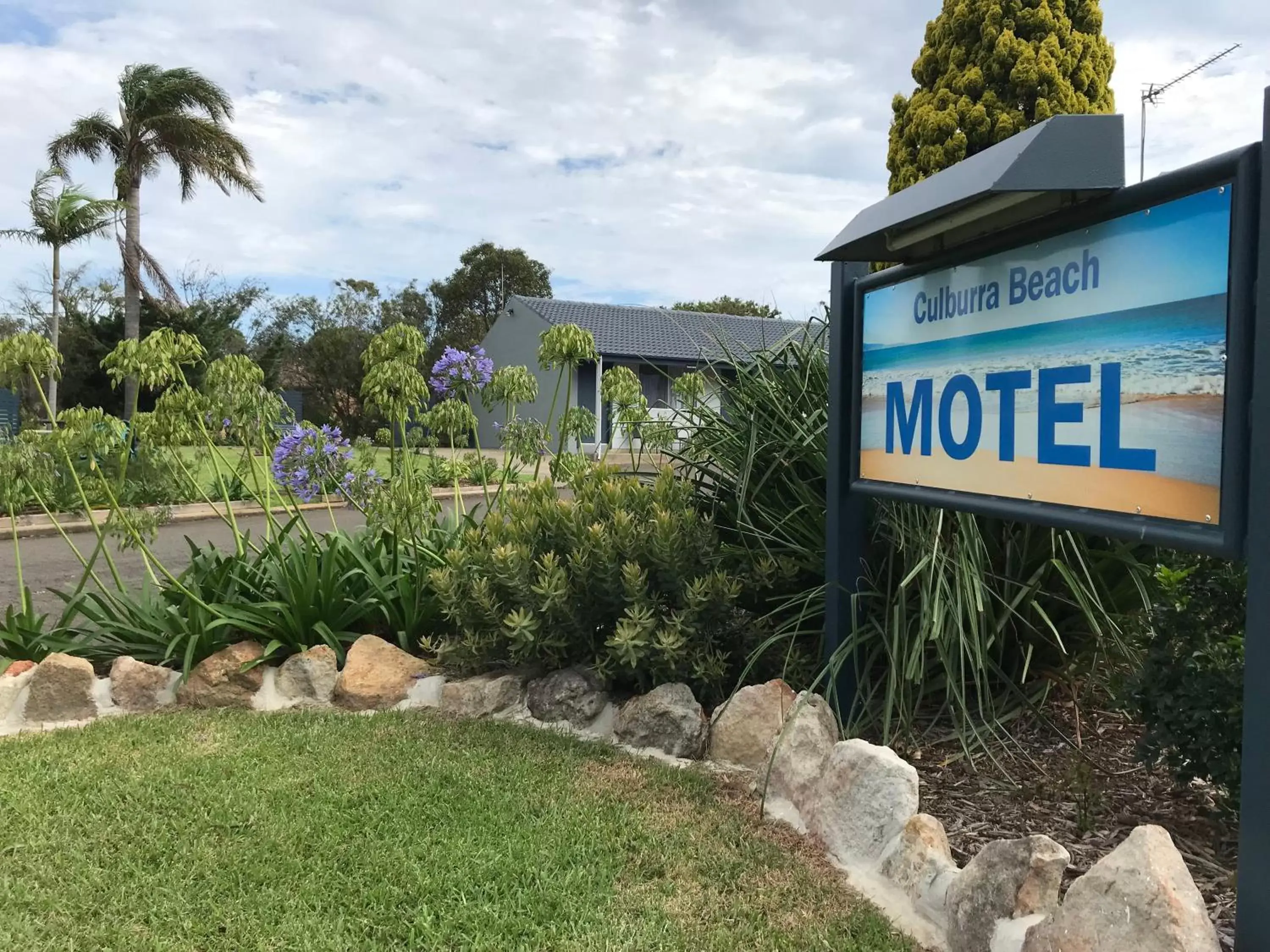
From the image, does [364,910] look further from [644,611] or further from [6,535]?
[6,535]

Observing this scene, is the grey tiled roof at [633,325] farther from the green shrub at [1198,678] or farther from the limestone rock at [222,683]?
the green shrub at [1198,678]

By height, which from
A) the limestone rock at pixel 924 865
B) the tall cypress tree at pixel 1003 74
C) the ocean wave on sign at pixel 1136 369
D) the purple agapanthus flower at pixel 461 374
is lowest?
the limestone rock at pixel 924 865

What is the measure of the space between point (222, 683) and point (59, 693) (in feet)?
2.43

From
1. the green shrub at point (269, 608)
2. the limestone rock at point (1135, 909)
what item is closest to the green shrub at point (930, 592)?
the limestone rock at point (1135, 909)

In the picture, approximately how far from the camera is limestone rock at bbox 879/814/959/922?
2.38 meters

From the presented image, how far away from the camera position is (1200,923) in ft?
5.94

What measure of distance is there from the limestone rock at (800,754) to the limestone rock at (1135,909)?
1.04 m

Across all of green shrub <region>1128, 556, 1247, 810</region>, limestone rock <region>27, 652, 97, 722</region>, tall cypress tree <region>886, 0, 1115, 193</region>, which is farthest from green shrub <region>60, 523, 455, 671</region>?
tall cypress tree <region>886, 0, 1115, 193</region>

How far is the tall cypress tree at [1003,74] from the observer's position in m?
6.71

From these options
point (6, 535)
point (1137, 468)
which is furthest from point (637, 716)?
point (6, 535)

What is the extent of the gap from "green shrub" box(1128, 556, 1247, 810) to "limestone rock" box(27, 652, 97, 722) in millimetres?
4355

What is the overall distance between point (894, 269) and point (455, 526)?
319cm

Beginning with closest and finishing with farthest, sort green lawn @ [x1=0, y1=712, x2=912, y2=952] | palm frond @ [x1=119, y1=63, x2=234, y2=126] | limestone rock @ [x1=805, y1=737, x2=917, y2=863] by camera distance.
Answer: green lawn @ [x1=0, y1=712, x2=912, y2=952] < limestone rock @ [x1=805, y1=737, x2=917, y2=863] < palm frond @ [x1=119, y1=63, x2=234, y2=126]

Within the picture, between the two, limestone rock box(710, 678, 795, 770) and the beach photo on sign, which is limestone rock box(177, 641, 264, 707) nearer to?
limestone rock box(710, 678, 795, 770)
